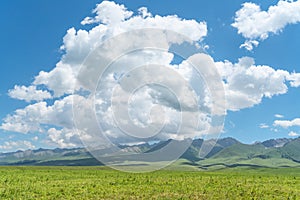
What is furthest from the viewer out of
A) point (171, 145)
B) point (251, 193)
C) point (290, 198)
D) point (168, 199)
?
point (171, 145)

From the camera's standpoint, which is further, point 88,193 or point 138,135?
point 138,135

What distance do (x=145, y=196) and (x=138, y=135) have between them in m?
6.25

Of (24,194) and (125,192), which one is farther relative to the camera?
(125,192)

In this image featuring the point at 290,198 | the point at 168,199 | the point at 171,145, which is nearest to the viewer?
the point at 168,199

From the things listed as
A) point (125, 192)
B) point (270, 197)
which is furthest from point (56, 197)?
point (270, 197)

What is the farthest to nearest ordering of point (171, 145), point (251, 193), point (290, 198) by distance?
1. point (171, 145)
2. point (251, 193)
3. point (290, 198)

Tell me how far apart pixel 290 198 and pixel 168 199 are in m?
11.1

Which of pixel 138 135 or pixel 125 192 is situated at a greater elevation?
pixel 138 135

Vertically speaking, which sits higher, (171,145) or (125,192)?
(171,145)

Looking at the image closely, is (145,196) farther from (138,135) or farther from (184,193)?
(138,135)

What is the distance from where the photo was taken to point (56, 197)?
97.2 ft

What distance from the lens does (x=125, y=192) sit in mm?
33156

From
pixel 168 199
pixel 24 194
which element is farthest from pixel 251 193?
pixel 24 194

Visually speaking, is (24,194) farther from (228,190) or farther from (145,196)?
(228,190)
